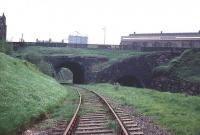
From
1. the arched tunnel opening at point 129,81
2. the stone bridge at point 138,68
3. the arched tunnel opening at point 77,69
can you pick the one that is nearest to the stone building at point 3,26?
the arched tunnel opening at point 77,69

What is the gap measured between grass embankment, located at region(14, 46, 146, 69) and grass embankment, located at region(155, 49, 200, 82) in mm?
6762

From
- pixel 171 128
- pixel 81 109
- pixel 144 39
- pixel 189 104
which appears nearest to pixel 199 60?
pixel 189 104

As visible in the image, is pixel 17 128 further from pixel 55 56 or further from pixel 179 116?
pixel 55 56

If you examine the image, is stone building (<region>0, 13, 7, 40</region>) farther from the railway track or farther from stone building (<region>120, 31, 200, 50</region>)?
the railway track

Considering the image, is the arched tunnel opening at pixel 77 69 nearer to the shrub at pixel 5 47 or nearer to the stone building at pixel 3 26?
the shrub at pixel 5 47

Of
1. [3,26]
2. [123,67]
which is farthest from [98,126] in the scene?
[3,26]

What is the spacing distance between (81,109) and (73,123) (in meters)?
4.70

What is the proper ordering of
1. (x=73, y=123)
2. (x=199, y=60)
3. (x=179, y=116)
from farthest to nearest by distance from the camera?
(x=199, y=60) → (x=179, y=116) → (x=73, y=123)

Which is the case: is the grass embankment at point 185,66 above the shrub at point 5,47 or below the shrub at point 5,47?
below

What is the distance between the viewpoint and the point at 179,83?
1586 inches

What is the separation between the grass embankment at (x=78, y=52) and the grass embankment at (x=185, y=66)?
6.76 metres

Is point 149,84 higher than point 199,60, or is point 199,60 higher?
point 199,60

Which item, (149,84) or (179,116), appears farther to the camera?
(149,84)

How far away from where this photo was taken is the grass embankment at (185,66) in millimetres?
40822
